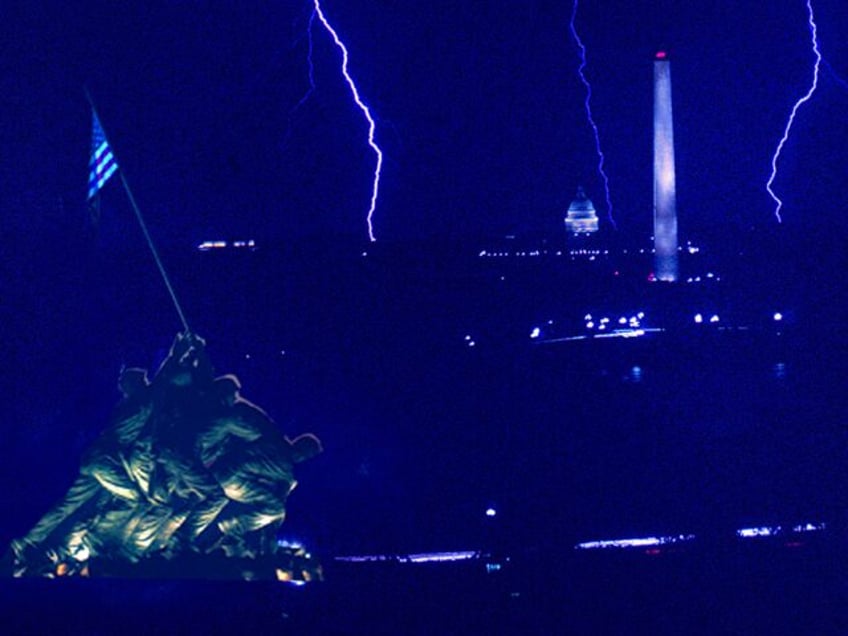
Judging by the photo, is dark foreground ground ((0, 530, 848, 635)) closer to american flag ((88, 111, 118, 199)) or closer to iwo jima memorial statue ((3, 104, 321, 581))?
iwo jima memorial statue ((3, 104, 321, 581))

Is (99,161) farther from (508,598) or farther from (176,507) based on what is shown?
(508,598)

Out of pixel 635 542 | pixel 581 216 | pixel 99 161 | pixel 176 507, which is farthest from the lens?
pixel 581 216

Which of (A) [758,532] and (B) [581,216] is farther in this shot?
(B) [581,216]

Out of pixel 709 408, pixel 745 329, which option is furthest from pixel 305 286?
pixel 745 329

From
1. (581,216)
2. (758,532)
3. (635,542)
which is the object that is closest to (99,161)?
(635,542)

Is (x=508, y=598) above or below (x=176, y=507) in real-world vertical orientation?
below

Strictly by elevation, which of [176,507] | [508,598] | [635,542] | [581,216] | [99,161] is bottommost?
[508,598]
